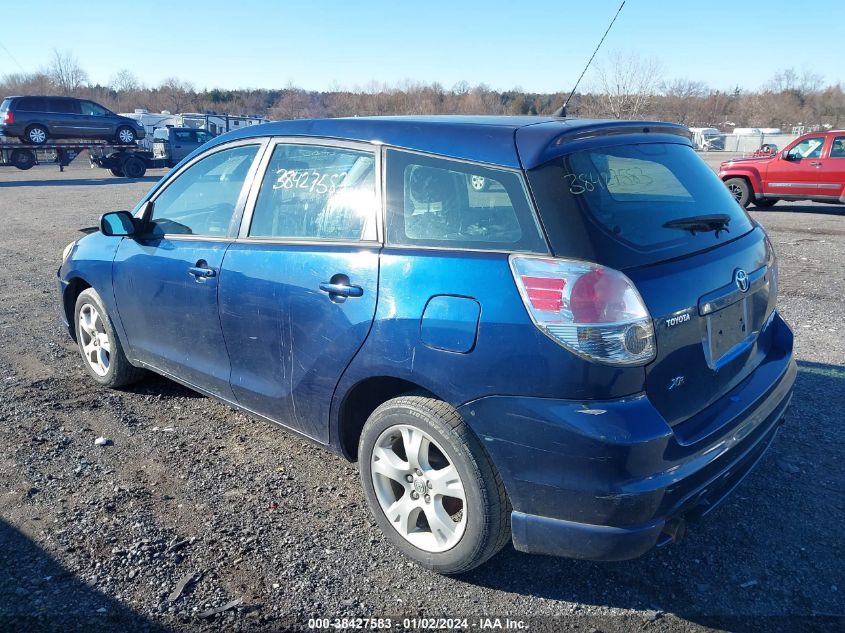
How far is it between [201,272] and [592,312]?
221 centimetres

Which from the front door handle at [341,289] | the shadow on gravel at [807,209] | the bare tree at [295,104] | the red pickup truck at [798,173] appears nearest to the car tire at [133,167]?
the red pickup truck at [798,173]

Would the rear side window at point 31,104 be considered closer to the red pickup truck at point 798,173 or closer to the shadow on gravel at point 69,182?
the shadow on gravel at point 69,182

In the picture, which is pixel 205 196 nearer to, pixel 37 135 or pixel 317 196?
pixel 317 196

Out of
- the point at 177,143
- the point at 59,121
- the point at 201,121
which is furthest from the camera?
the point at 201,121

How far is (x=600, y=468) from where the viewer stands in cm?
232

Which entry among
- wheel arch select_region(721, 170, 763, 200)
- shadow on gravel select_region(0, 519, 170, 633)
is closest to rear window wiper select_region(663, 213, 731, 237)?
shadow on gravel select_region(0, 519, 170, 633)

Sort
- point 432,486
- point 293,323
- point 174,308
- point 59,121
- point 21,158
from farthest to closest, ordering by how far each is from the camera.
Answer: point 21,158 < point 59,121 < point 174,308 < point 293,323 < point 432,486

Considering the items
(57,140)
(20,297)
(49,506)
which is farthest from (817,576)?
(57,140)

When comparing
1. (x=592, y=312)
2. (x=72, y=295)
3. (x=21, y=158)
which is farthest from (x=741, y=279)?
(x=21, y=158)

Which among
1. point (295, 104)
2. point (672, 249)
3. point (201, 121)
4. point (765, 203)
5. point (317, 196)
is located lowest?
point (765, 203)

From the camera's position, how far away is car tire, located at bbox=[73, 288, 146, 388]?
4621mm

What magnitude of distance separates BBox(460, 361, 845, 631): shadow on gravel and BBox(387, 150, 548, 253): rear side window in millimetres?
1382

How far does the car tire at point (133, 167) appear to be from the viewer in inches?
1103

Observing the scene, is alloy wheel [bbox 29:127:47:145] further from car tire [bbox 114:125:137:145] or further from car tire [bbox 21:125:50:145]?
car tire [bbox 114:125:137:145]
